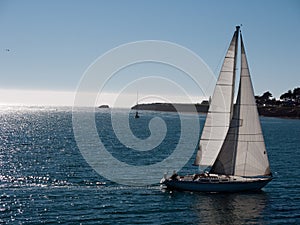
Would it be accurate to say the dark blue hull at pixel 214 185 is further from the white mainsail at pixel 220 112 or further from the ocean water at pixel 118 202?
the white mainsail at pixel 220 112

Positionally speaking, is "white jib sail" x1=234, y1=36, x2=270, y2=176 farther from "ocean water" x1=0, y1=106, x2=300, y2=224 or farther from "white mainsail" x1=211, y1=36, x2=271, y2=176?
"ocean water" x1=0, y1=106, x2=300, y2=224

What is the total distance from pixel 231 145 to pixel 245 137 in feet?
5.98

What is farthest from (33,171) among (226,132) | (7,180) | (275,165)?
(275,165)

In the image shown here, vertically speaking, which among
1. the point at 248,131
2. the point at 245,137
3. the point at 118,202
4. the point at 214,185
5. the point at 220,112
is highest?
the point at 220,112

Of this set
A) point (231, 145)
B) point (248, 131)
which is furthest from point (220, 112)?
point (231, 145)

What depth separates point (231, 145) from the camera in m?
45.9

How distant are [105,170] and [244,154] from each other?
21899mm

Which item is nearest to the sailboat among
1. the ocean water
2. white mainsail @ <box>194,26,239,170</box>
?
white mainsail @ <box>194,26,239,170</box>

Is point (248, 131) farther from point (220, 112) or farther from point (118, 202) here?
point (118, 202)

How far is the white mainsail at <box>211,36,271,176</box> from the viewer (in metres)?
45.6

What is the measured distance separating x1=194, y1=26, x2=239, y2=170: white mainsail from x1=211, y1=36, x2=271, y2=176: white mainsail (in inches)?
41.4

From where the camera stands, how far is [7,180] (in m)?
50.0

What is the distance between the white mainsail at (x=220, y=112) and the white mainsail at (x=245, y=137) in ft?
3.45

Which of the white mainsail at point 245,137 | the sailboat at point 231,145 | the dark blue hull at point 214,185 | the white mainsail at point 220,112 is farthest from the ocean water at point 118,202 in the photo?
the white mainsail at point 220,112
